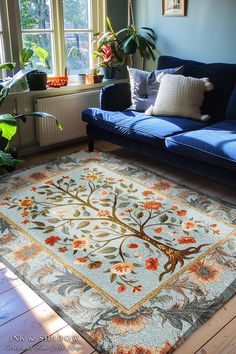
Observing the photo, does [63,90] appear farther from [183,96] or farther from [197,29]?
[197,29]

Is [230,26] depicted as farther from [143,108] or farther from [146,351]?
[146,351]

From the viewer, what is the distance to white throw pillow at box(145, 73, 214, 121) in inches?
124

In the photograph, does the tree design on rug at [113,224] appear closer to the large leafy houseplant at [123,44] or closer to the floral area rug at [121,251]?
the floral area rug at [121,251]

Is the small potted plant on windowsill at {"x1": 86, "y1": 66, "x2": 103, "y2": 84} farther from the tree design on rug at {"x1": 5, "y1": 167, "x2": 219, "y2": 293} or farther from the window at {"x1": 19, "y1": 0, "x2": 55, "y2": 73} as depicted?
the tree design on rug at {"x1": 5, "y1": 167, "x2": 219, "y2": 293}

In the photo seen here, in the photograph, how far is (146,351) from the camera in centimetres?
149

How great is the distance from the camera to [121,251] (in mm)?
2121

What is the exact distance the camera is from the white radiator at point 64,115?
3.58 metres

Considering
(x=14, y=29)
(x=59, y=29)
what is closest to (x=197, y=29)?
(x=59, y=29)

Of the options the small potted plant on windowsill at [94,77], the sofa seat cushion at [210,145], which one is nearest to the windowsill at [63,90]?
the small potted plant on windowsill at [94,77]

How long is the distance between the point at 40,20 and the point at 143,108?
4.45 feet

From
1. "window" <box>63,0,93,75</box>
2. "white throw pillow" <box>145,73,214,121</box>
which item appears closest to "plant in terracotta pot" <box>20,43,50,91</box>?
"window" <box>63,0,93,75</box>

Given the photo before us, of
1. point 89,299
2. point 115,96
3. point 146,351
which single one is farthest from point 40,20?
point 146,351

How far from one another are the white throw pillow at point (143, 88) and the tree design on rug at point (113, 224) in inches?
33.0

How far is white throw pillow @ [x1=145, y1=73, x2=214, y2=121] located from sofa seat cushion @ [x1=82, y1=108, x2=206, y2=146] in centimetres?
7
